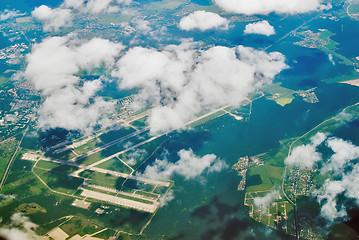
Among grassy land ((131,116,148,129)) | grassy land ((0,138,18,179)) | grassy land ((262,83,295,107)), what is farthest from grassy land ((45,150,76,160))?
grassy land ((262,83,295,107))

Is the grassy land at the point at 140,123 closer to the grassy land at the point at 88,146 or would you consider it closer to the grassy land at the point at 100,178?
the grassy land at the point at 88,146

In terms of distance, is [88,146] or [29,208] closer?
[29,208]

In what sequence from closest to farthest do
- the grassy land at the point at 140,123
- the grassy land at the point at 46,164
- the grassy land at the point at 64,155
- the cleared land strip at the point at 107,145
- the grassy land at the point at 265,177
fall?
the grassy land at the point at 265,177 → the grassy land at the point at 46,164 → the cleared land strip at the point at 107,145 → the grassy land at the point at 64,155 → the grassy land at the point at 140,123


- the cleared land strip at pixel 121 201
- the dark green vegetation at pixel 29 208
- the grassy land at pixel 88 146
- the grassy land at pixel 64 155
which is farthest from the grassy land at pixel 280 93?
the dark green vegetation at pixel 29 208

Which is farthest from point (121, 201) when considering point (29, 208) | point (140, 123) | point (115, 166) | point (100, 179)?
point (140, 123)

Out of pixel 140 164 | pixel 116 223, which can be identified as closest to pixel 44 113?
pixel 140 164

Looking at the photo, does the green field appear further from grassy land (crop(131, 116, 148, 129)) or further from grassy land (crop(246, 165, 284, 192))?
grassy land (crop(246, 165, 284, 192))

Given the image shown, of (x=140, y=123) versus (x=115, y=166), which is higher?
(x=115, y=166)

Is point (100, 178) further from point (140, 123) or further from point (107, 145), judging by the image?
point (140, 123)
